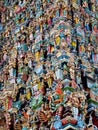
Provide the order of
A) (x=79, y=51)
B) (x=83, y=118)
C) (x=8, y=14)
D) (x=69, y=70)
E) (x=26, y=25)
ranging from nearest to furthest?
1. (x=83, y=118)
2. (x=69, y=70)
3. (x=79, y=51)
4. (x=26, y=25)
5. (x=8, y=14)

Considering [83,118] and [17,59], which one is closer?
[83,118]

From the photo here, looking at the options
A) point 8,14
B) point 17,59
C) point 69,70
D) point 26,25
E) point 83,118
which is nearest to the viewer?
point 83,118

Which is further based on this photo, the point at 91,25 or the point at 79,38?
the point at 91,25

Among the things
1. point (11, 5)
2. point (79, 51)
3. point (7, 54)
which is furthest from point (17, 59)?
point (11, 5)

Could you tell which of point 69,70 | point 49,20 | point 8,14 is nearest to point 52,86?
point 69,70

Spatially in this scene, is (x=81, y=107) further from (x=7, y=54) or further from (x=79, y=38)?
(x=7, y=54)

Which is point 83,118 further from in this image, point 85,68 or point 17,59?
point 17,59

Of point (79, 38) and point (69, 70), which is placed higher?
point (79, 38)

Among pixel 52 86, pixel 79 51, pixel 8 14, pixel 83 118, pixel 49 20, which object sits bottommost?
pixel 83 118

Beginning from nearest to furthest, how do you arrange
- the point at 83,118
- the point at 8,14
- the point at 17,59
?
the point at 83,118, the point at 17,59, the point at 8,14
